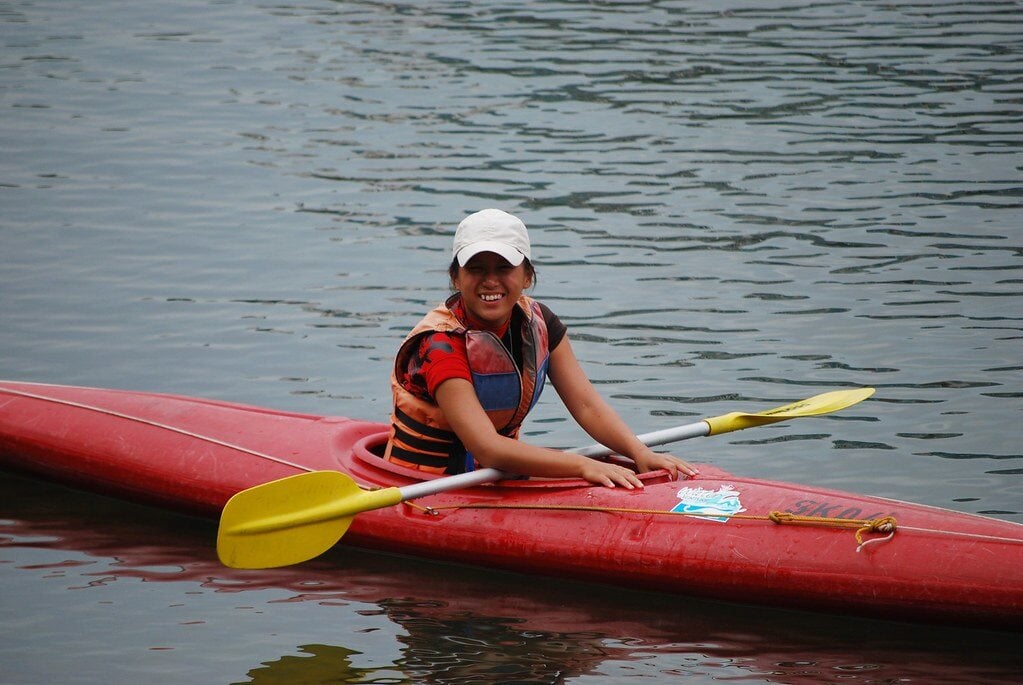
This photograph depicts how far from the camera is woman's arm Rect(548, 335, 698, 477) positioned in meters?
4.93

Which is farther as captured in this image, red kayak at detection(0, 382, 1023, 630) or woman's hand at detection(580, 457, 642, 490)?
woman's hand at detection(580, 457, 642, 490)

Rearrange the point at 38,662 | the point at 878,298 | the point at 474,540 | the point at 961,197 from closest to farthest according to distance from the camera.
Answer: the point at 38,662 → the point at 474,540 → the point at 878,298 → the point at 961,197

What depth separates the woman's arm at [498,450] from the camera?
15.2ft

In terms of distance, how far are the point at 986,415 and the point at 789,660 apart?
2.45m

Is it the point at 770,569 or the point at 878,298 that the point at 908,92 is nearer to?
the point at 878,298

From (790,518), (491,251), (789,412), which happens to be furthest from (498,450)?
(789,412)

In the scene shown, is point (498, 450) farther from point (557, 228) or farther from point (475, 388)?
point (557, 228)

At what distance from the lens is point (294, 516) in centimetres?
471

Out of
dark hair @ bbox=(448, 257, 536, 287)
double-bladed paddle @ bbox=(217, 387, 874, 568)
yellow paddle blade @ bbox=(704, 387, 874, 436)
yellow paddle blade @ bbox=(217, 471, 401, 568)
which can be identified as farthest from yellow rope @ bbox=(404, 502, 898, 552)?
dark hair @ bbox=(448, 257, 536, 287)

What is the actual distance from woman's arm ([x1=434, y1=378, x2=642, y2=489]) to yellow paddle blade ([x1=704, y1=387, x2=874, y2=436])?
0.58 m

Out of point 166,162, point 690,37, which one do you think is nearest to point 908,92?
point 690,37

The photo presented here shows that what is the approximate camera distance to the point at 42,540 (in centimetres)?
527

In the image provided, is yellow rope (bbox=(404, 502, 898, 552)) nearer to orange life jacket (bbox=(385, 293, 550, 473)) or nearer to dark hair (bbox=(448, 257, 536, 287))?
orange life jacket (bbox=(385, 293, 550, 473))

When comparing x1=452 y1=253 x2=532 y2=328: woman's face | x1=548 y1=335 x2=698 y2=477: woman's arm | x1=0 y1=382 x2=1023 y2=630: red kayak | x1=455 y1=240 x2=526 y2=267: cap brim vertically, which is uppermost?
x1=455 y1=240 x2=526 y2=267: cap brim
